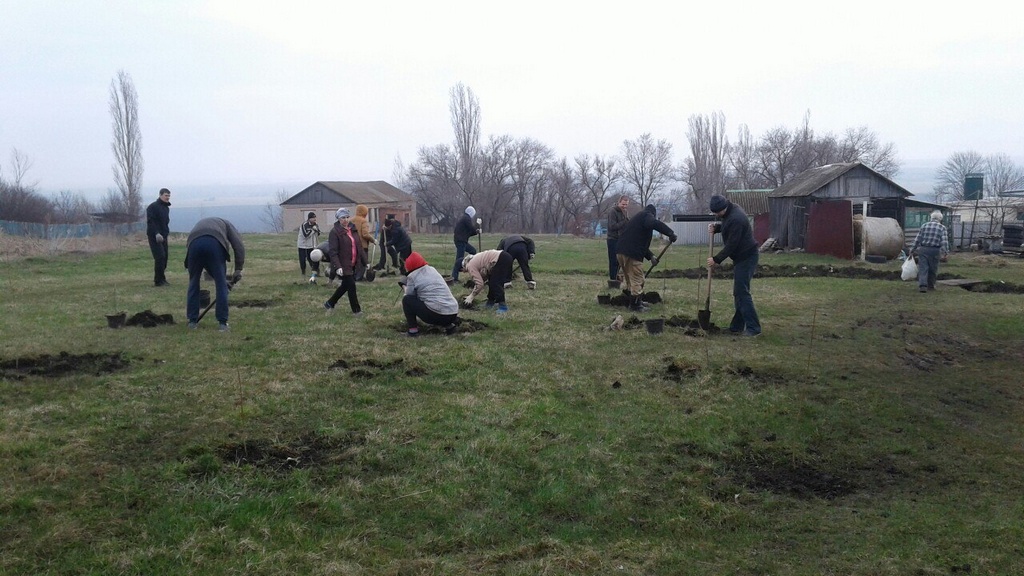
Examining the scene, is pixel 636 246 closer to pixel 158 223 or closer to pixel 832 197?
pixel 158 223

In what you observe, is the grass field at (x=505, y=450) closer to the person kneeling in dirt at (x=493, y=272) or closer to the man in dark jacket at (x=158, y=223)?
the person kneeling in dirt at (x=493, y=272)

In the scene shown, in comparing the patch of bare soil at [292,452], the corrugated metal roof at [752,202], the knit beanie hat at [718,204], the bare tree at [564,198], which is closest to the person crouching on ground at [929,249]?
the knit beanie hat at [718,204]

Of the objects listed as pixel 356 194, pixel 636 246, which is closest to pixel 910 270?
pixel 636 246

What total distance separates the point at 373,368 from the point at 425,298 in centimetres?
200

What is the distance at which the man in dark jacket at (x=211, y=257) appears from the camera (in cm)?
968

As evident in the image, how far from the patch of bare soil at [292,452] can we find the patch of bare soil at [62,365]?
286 centimetres

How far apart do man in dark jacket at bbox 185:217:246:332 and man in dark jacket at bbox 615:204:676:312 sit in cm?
565

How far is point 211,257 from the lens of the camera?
9.71 meters

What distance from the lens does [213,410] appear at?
6344 mm

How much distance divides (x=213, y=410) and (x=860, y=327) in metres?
8.83

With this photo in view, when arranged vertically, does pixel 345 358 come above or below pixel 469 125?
below

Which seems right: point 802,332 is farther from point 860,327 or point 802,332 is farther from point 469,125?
point 469,125

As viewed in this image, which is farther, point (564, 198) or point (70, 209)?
point (564, 198)

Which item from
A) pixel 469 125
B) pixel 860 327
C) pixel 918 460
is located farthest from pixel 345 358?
pixel 469 125
